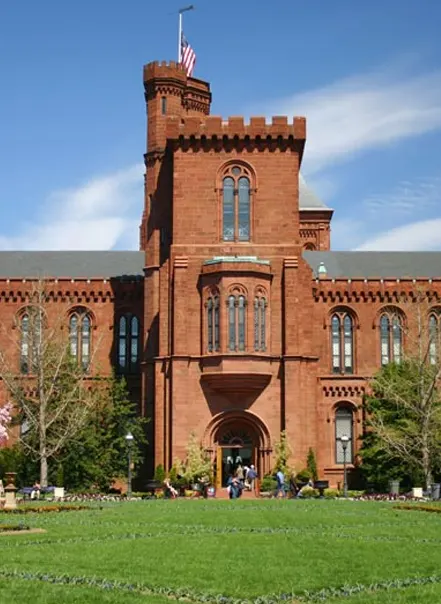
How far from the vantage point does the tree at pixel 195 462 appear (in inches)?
2029

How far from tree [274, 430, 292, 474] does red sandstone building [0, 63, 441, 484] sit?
60 cm

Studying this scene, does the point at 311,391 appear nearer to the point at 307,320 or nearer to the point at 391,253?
the point at 307,320

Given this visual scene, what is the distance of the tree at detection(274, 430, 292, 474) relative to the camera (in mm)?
52438

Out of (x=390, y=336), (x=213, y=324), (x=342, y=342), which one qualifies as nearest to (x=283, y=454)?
(x=213, y=324)

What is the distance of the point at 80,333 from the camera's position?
63188mm

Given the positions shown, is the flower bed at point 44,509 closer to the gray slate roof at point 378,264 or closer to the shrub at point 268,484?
the shrub at point 268,484

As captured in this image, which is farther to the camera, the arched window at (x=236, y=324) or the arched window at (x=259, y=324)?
the arched window at (x=259, y=324)

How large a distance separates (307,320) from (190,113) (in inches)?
962

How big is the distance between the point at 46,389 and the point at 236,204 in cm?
1384

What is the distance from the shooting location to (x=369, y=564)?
20.5 m

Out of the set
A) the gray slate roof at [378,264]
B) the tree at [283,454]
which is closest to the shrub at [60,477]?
the tree at [283,454]

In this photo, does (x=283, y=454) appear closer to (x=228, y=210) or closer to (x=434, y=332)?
(x=434, y=332)

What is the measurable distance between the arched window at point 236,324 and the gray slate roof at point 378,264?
12755 millimetres

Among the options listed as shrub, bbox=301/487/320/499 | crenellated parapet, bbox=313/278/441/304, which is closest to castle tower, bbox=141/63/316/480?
shrub, bbox=301/487/320/499
